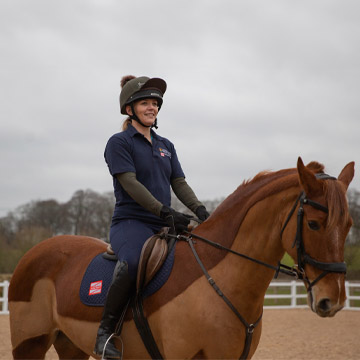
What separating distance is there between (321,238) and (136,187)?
1.66m

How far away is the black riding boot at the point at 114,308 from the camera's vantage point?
12.7 ft

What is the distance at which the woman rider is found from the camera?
3.95m

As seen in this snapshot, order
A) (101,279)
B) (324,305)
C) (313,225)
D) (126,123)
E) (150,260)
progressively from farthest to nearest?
1. (126,123)
2. (101,279)
3. (150,260)
4. (313,225)
5. (324,305)

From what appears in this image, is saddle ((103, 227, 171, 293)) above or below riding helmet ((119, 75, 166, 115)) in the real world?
below

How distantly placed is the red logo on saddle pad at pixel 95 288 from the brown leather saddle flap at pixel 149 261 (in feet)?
1.73

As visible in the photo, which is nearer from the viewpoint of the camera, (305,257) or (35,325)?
(305,257)

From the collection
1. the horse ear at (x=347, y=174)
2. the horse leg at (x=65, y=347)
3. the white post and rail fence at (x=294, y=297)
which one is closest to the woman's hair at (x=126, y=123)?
the horse ear at (x=347, y=174)

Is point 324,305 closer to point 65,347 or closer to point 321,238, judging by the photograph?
point 321,238

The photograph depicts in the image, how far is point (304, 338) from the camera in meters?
13.5

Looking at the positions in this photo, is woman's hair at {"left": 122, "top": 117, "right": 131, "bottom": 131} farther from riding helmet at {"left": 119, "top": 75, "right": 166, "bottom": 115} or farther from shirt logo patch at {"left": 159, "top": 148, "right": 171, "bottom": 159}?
shirt logo patch at {"left": 159, "top": 148, "right": 171, "bottom": 159}

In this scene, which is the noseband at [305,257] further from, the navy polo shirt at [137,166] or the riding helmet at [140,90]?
the riding helmet at [140,90]

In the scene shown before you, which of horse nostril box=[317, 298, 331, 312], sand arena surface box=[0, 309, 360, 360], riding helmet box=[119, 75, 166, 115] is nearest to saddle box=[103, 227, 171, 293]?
horse nostril box=[317, 298, 331, 312]

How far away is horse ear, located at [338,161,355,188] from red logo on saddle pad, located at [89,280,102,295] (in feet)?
7.46

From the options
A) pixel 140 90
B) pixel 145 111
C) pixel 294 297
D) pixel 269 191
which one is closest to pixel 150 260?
pixel 269 191
